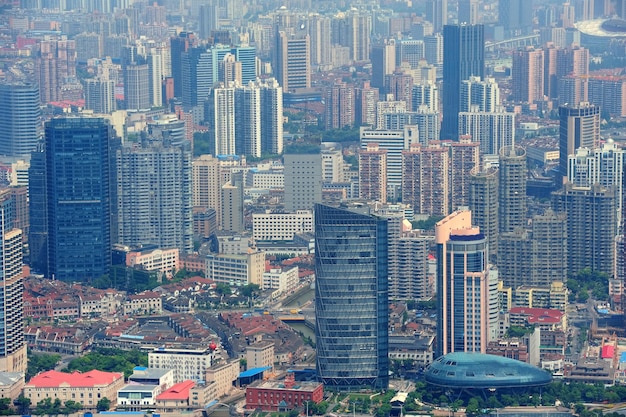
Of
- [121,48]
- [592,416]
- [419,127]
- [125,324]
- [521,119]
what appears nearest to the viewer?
[592,416]

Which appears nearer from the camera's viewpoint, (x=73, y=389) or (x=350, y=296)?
(x=73, y=389)

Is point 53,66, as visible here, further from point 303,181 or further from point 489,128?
point 303,181

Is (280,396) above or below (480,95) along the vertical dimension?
below

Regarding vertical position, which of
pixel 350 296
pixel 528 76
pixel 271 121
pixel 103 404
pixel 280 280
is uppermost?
pixel 528 76

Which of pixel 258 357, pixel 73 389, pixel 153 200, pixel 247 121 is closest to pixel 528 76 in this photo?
pixel 247 121

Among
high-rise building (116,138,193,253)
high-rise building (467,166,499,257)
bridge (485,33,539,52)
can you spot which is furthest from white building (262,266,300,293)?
bridge (485,33,539,52)

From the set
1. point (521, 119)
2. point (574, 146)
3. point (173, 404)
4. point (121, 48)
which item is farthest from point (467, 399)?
point (121, 48)

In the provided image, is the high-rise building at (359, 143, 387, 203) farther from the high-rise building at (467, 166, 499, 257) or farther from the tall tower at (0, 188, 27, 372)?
the tall tower at (0, 188, 27, 372)

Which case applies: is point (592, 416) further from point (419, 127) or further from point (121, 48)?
point (121, 48)
